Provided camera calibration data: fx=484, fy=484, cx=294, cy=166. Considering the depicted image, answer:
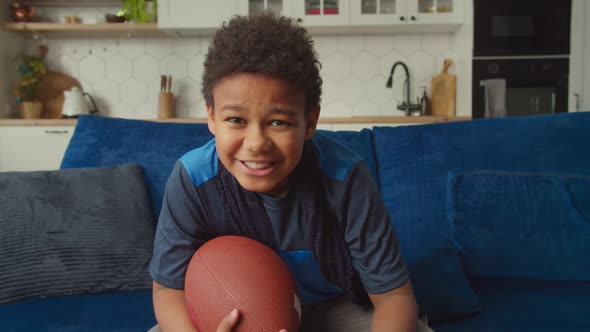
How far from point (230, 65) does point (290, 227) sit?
1.19 ft

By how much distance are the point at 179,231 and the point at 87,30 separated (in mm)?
3341

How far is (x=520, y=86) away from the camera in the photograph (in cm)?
350

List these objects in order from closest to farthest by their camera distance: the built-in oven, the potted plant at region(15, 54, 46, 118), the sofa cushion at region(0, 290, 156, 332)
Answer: the sofa cushion at region(0, 290, 156, 332) < the built-in oven < the potted plant at region(15, 54, 46, 118)

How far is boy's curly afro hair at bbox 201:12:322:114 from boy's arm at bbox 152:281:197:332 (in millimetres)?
402

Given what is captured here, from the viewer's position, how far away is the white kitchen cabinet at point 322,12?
358cm

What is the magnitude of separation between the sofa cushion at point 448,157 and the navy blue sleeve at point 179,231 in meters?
0.68

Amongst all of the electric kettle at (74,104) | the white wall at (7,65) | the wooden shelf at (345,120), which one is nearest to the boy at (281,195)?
the wooden shelf at (345,120)

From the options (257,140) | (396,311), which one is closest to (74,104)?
(257,140)

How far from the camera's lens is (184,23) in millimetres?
3598

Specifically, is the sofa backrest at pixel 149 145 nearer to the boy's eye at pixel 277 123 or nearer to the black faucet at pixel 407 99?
the boy's eye at pixel 277 123

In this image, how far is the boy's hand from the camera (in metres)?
0.83

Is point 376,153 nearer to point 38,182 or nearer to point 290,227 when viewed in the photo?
point 290,227

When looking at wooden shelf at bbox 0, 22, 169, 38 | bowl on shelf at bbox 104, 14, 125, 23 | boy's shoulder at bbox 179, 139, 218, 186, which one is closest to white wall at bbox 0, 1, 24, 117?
wooden shelf at bbox 0, 22, 169, 38

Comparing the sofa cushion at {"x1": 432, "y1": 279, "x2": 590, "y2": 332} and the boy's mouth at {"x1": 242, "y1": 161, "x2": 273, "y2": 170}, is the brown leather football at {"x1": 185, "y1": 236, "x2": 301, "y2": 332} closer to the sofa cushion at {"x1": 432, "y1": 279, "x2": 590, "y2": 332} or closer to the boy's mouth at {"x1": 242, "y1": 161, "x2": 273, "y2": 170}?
the boy's mouth at {"x1": 242, "y1": 161, "x2": 273, "y2": 170}
